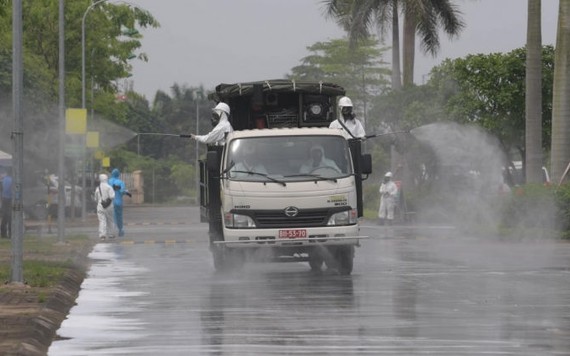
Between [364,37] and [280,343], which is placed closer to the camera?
[280,343]

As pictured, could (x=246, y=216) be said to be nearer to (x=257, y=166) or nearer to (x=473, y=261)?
(x=257, y=166)

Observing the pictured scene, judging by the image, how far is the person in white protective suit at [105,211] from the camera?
34781mm

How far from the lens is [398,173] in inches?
2062

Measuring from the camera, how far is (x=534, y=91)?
35.6 meters

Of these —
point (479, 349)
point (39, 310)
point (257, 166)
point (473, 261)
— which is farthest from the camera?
point (473, 261)

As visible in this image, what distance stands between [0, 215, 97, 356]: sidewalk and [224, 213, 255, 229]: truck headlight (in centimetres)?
234

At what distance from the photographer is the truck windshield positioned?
21.1 meters

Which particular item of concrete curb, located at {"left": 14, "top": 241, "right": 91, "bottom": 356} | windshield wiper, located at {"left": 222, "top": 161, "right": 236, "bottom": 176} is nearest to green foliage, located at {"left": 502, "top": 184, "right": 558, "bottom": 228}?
windshield wiper, located at {"left": 222, "top": 161, "right": 236, "bottom": 176}

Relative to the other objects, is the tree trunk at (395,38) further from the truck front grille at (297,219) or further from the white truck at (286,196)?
the truck front grille at (297,219)

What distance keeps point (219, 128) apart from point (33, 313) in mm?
8097

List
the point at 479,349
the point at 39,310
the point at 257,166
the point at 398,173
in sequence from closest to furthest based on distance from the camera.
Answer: the point at 479,349, the point at 39,310, the point at 257,166, the point at 398,173

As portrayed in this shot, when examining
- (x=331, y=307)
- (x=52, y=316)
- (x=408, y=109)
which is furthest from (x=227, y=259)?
(x=408, y=109)

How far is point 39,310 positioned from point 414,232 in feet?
78.6

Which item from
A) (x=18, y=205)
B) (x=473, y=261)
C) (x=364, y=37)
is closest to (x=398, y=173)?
(x=364, y=37)
